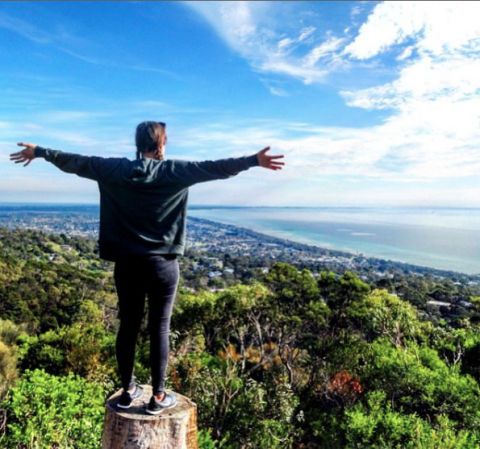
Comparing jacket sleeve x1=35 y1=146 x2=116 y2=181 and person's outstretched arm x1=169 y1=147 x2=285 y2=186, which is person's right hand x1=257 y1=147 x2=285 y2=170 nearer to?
person's outstretched arm x1=169 y1=147 x2=285 y2=186

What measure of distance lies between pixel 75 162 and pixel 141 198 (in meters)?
0.51

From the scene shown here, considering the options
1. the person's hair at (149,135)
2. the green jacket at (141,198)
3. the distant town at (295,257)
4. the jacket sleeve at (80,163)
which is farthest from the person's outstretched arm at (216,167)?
the distant town at (295,257)

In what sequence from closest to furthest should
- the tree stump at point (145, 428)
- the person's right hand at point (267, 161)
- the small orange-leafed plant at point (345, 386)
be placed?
the person's right hand at point (267, 161), the tree stump at point (145, 428), the small orange-leafed plant at point (345, 386)

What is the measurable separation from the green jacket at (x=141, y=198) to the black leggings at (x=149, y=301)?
9 cm

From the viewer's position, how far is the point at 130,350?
3.12m

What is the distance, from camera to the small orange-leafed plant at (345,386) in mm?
14242

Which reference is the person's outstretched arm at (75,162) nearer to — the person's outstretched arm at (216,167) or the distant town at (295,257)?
the person's outstretched arm at (216,167)

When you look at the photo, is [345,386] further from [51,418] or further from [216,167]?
[216,167]

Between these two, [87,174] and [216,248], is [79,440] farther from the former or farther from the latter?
[216,248]

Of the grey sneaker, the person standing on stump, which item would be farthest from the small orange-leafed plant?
the person standing on stump

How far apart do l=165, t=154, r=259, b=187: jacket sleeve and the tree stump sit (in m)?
1.61

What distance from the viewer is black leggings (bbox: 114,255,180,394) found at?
281cm

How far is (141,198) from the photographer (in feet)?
9.14

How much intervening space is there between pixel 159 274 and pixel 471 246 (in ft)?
325
